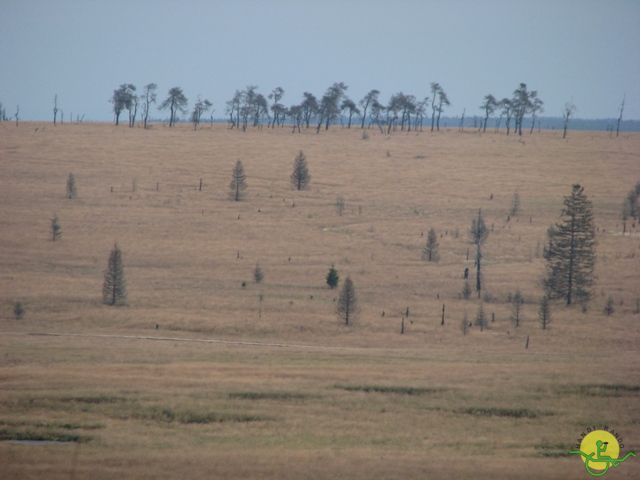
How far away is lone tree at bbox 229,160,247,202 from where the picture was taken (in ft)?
291

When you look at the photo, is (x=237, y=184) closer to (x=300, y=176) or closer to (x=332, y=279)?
(x=300, y=176)

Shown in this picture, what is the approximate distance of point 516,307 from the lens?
164 feet

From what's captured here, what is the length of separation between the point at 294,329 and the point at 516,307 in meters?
14.0

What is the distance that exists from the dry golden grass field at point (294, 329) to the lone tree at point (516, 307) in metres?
0.71

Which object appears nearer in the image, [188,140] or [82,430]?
[82,430]

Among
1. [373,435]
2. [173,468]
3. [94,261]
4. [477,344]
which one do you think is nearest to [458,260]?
[477,344]

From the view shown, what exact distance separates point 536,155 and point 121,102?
77.3 m

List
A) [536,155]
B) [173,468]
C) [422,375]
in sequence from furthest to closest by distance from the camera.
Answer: [536,155] → [422,375] → [173,468]

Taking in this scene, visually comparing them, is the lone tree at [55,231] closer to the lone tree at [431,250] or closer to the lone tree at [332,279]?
the lone tree at [332,279]

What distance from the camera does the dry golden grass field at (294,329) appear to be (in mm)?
23297

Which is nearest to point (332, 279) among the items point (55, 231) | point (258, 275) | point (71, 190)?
point (258, 275)

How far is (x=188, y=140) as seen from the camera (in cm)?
12975

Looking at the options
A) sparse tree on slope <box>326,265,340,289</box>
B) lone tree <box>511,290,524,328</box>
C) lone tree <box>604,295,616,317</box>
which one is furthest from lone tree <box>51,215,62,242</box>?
lone tree <box>604,295,616,317</box>

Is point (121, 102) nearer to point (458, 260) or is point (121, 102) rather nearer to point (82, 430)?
point (458, 260)
